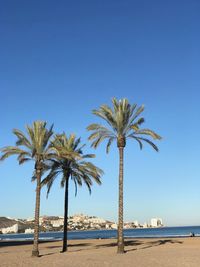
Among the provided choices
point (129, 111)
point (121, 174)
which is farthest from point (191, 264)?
point (129, 111)

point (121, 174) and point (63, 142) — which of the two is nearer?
point (121, 174)

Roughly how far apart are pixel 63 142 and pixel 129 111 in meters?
7.25

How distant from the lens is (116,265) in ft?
83.9

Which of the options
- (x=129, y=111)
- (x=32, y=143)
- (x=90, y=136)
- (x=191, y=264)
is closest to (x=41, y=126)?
(x=32, y=143)

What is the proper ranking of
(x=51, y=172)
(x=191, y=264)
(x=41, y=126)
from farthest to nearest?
1. (x=51, y=172)
2. (x=41, y=126)
3. (x=191, y=264)

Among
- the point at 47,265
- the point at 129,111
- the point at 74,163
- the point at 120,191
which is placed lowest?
the point at 47,265

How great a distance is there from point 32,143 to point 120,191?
8.45m

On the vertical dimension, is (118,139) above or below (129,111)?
below

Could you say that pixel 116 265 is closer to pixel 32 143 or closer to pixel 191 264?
pixel 191 264

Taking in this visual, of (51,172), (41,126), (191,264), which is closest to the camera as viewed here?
(191,264)

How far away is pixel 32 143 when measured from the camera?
115ft

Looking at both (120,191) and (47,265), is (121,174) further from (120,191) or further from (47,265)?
(47,265)

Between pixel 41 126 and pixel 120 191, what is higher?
pixel 41 126

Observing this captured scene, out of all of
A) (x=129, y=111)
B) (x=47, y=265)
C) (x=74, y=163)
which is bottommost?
(x=47, y=265)
